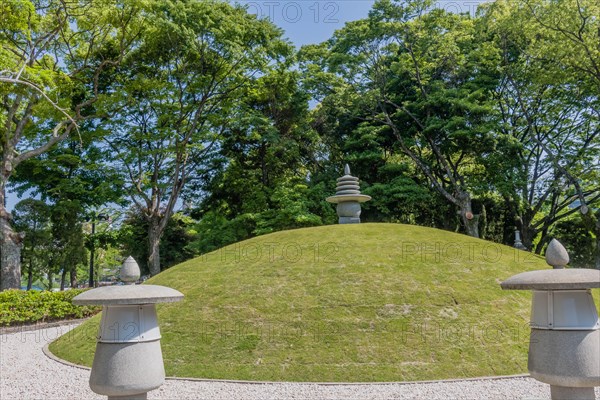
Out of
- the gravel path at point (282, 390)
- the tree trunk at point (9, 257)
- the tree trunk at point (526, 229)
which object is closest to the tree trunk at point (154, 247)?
the tree trunk at point (9, 257)

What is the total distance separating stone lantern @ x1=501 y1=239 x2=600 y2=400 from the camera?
428 cm

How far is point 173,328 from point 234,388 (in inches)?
98.5

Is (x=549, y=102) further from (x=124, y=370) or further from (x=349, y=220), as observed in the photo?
(x=124, y=370)

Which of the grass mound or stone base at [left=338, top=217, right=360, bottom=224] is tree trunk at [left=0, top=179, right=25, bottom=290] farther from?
stone base at [left=338, top=217, right=360, bottom=224]

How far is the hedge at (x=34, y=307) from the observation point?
580 inches

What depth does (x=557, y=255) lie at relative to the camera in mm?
4797

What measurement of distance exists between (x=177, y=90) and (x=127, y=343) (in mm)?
22954

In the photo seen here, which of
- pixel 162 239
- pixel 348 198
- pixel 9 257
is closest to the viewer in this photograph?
pixel 348 198

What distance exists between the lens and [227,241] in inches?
1020

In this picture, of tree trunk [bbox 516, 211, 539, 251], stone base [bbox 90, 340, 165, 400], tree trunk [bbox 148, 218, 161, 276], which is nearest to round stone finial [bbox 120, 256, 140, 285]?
stone base [bbox 90, 340, 165, 400]

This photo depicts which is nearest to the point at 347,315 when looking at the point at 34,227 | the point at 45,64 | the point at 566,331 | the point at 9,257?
the point at 566,331

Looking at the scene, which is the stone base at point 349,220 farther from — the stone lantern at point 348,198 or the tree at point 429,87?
the tree at point 429,87

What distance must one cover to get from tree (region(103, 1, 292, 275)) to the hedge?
26.2ft

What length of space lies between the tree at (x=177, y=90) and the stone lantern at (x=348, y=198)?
13.6m
